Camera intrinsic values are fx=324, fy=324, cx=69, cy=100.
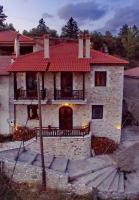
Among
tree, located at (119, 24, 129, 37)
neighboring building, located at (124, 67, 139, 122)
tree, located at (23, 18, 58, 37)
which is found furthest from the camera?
tree, located at (119, 24, 129, 37)

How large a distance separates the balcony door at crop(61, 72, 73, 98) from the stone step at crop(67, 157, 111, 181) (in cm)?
557

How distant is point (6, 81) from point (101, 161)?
32.3ft

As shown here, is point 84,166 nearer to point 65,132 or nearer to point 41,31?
point 65,132

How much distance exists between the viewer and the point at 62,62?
2623 cm

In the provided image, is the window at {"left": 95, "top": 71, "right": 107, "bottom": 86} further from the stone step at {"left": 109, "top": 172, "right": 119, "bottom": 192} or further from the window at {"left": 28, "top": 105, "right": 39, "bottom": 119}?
the stone step at {"left": 109, "top": 172, "right": 119, "bottom": 192}

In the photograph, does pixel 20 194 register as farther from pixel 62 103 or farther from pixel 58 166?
pixel 62 103

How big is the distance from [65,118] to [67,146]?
311 cm

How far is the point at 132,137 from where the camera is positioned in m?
28.2

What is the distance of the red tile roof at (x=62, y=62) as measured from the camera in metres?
25.4

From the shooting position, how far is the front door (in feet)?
88.0

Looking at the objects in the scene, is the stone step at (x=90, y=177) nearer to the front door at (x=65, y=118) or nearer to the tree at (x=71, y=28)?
the front door at (x=65, y=118)

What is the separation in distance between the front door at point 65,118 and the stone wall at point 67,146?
2716 millimetres

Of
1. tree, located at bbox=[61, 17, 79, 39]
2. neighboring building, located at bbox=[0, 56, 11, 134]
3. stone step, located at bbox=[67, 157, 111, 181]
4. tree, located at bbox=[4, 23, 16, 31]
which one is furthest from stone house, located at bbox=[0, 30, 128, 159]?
tree, located at bbox=[61, 17, 79, 39]

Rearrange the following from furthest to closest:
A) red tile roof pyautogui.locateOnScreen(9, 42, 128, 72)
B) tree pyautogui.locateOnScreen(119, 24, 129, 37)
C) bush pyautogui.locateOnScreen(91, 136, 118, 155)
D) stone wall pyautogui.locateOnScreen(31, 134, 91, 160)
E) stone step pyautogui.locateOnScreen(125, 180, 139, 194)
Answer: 1. tree pyautogui.locateOnScreen(119, 24, 129, 37)
2. bush pyautogui.locateOnScreen(91, 136, 118, 155)
3. red tile roof pyautogui.locateOnScreen(9, 42, 128, 72)
4. stone wall pyautogui.locateOnScreen(31, 134, 91, 160)
5. stone step pyautogui.locateOnScreen(125, 180, 139, 194)
